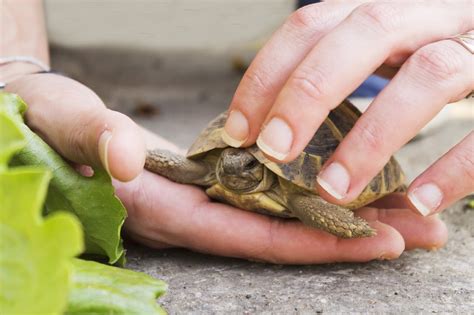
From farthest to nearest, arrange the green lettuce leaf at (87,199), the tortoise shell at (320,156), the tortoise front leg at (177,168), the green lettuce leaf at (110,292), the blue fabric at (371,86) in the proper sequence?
the blue fabric at (371,86)
the tortoise front leg at (177,168)
the tortoise shell at (320,156)
the green lettuce leaf at (87,199)
the green lettuce leaf at (110,292)

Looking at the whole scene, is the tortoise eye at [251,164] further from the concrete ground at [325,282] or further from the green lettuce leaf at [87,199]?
the green lettuce leaf at [87,199]

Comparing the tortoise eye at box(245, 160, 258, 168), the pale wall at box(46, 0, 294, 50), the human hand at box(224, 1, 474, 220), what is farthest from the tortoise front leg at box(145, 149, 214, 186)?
the pale wall at box(46, 0, 294, 50)

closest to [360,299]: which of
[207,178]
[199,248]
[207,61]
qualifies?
[199,248]

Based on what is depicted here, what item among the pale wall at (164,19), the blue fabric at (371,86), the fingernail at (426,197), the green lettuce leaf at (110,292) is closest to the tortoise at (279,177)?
the fingernail at (426,197)

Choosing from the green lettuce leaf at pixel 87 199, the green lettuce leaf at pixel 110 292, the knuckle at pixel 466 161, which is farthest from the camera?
the knuckle at pixel 466 161

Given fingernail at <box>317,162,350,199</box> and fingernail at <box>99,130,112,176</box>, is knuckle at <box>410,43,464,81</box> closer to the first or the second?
fingernail at <box>317,162,350,199</box>

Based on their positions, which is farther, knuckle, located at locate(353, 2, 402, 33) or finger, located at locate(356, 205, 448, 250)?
finger, located at locate(356, 205, 448, 250)

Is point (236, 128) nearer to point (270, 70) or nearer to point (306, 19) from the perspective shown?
point (270, 70)
